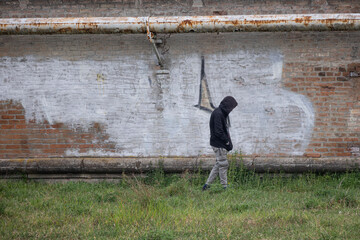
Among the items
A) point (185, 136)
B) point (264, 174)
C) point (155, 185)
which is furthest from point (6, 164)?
point (264, 174)

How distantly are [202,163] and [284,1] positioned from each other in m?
3.36

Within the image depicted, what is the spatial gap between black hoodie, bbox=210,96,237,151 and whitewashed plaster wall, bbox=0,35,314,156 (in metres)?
0.66

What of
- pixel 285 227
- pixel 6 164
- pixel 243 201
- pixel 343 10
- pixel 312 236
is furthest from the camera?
pixel 6 164

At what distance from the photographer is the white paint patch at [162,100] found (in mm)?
6719

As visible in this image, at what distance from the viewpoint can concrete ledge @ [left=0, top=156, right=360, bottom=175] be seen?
6590 millimetres

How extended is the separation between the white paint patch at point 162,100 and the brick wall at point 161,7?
0.82 meters

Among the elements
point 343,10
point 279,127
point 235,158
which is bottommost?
point 235,158

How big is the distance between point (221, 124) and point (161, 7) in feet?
8.27

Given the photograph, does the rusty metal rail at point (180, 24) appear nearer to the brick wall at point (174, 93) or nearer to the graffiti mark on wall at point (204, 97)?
the brick wall at point (174, 93)

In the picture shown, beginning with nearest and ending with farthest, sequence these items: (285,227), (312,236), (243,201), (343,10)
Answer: (312,236)
(285,227)
(243,201)
(343,10)

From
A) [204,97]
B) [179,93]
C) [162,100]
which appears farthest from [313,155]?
[162,100]

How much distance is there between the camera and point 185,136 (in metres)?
6.90

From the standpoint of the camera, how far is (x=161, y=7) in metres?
6.71

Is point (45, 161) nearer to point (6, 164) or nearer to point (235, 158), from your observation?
point (6, 164)
